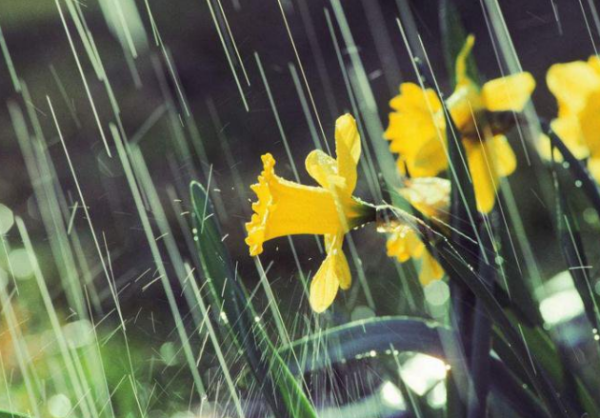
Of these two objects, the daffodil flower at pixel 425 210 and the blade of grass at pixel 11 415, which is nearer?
the blade of grass at pixel 11 415

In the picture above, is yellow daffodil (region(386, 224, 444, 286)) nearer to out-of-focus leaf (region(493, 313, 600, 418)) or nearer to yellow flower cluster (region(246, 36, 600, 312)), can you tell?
yellow flower cluster (region(246, 36, 600, 312))

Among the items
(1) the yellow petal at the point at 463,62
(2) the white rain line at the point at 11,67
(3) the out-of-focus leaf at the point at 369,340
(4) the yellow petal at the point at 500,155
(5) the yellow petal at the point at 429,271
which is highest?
(2) the white rain line at the point at 11,67

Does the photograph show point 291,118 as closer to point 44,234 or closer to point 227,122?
point 227,122

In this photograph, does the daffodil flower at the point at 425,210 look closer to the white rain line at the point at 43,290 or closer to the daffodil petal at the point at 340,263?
the daffodil petal at the point at 340,263

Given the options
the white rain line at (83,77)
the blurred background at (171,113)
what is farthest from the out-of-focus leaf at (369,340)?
the white rain line at (83,77)

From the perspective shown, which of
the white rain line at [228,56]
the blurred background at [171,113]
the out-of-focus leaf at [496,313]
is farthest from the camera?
the white rain line at [228,56]

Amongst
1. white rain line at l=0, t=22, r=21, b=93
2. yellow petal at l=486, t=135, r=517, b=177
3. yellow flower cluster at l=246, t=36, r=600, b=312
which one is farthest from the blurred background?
yellow flower cluster at l=246, t=36, r=600, b=312

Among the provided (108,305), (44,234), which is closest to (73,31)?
(44,234)
